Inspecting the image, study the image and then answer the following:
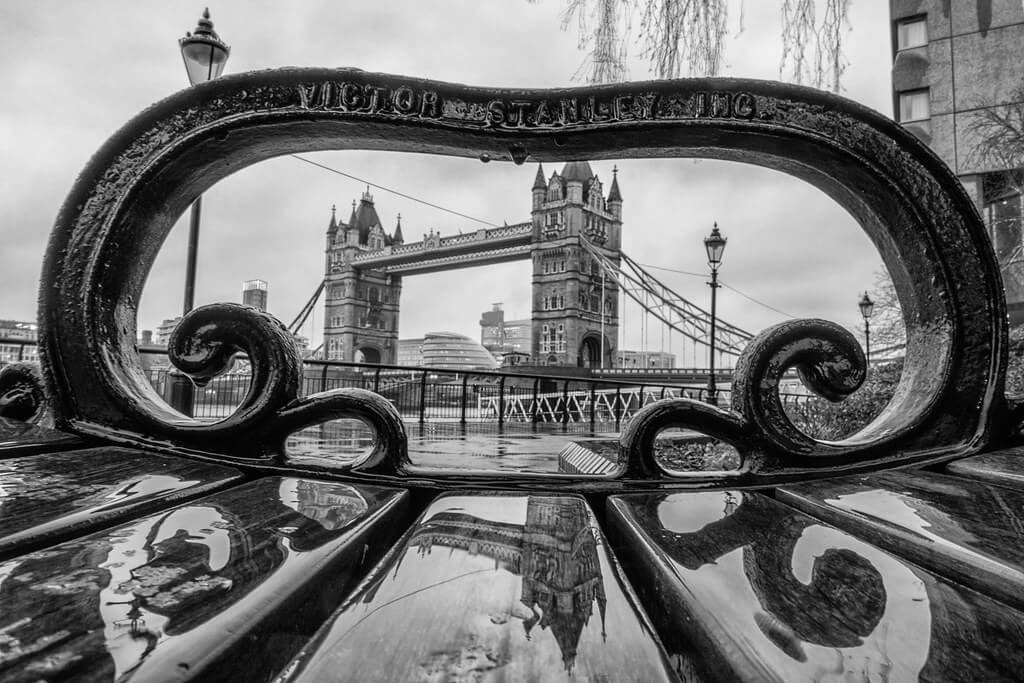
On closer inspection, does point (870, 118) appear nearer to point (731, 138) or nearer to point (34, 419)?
point (731, 138)

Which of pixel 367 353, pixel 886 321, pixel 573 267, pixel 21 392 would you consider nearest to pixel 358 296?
pixel 367 353

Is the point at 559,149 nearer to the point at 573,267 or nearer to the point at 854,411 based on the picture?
the point at 854,411

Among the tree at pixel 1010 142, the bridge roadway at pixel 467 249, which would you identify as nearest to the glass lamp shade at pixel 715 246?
the tree at pixel 1010 142

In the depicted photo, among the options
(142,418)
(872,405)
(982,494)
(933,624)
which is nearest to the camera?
(933,624)

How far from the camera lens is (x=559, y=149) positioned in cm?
54

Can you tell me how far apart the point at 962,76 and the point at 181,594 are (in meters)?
13.1

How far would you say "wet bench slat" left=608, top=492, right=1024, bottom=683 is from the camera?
159 mm

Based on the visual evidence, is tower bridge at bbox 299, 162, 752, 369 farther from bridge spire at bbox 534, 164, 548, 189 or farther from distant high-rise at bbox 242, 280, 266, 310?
distant high-rise at bbox 242, 280, 266, 310

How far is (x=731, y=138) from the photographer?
53cm

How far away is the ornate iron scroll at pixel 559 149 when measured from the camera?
490 millimetres

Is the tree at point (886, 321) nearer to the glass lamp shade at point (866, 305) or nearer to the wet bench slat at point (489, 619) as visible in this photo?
the glass lamp shade at point (866, 305)

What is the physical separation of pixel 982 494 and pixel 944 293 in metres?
0.23

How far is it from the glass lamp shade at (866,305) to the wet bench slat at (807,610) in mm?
11305

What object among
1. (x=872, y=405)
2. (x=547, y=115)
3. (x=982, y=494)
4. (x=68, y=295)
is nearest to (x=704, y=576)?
(x=982, y=494)
